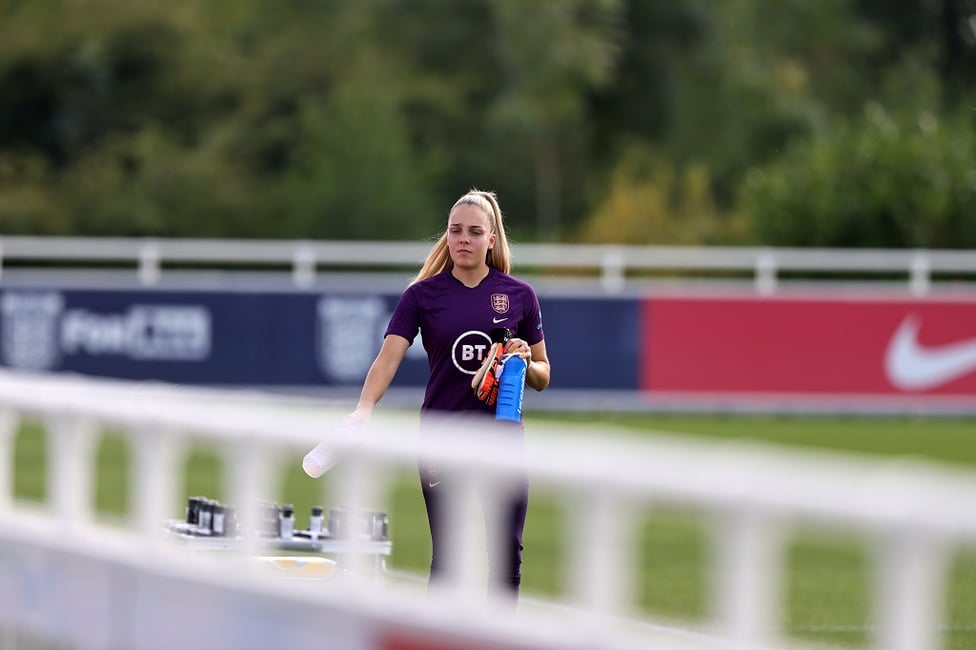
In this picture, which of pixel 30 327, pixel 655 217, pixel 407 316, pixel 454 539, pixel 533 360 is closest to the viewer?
pixel 454 539

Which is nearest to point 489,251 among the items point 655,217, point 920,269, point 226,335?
point 226,335

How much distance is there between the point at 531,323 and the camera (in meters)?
6.81

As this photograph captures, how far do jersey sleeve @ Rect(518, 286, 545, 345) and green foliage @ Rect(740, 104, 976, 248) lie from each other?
2277cm

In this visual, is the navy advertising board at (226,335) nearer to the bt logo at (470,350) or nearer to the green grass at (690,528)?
the green grass at (690,528)

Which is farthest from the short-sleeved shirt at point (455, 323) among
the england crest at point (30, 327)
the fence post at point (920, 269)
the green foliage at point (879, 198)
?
the green foliage at point (879, 198)

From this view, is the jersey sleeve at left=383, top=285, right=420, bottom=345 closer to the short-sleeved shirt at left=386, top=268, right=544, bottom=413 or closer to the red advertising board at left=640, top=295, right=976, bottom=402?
the short-sleeved shirt at left=386, top=268, right=544, bottom=413

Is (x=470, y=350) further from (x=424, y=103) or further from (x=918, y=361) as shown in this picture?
(x=424, y=103)

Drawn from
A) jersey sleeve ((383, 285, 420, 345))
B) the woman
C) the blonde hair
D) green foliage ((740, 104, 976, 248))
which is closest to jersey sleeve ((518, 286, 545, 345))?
the woman

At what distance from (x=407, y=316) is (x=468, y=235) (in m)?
0.34

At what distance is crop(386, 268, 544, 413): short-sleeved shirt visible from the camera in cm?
664

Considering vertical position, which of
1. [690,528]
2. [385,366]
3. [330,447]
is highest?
[385,366]

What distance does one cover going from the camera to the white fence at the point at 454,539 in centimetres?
302

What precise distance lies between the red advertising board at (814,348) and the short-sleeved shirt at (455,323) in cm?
1607

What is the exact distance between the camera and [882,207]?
29062mm
